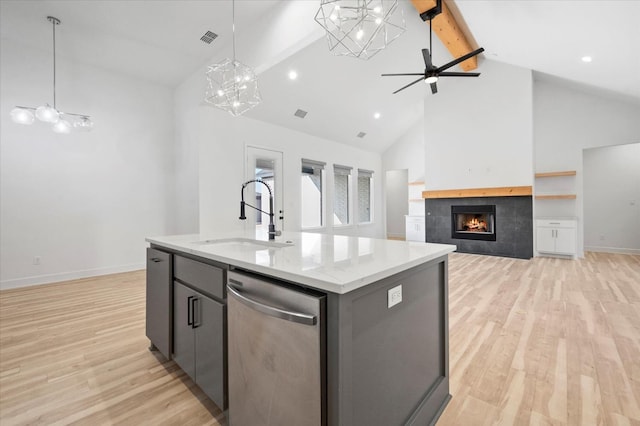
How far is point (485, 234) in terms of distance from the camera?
20.3ft

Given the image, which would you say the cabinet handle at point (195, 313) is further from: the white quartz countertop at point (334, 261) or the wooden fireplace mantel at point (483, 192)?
the wooden fireplace mantel at point (483, 192)

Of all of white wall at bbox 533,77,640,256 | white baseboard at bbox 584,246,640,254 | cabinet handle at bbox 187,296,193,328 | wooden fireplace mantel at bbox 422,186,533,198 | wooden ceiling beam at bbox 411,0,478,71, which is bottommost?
white baseboard at bbox 584,246,640,254

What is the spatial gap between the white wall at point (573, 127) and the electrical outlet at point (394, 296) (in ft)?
22.0

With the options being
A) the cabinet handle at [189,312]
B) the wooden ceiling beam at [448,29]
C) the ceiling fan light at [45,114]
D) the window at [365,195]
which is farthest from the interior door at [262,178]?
the cabinet handle at [189,312]

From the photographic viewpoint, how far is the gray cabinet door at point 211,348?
1.43m

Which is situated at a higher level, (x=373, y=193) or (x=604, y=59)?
(x=604, y=59)

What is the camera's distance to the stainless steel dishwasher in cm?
94

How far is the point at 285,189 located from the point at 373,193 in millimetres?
3679

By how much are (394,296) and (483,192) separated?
5.89 m

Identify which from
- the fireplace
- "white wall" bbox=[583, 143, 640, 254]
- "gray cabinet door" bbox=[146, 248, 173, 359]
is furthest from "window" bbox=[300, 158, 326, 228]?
"white wall" bbox=[583, 143, 640, 254]

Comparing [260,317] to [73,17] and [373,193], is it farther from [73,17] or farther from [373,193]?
[373,193]

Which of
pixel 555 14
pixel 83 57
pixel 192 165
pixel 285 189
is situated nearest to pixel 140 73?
pixel 83 57

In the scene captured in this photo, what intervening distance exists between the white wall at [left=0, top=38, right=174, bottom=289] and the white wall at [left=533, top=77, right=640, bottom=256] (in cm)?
785

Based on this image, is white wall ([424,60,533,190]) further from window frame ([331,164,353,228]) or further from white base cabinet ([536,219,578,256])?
window frame ([331,164,353,228])
